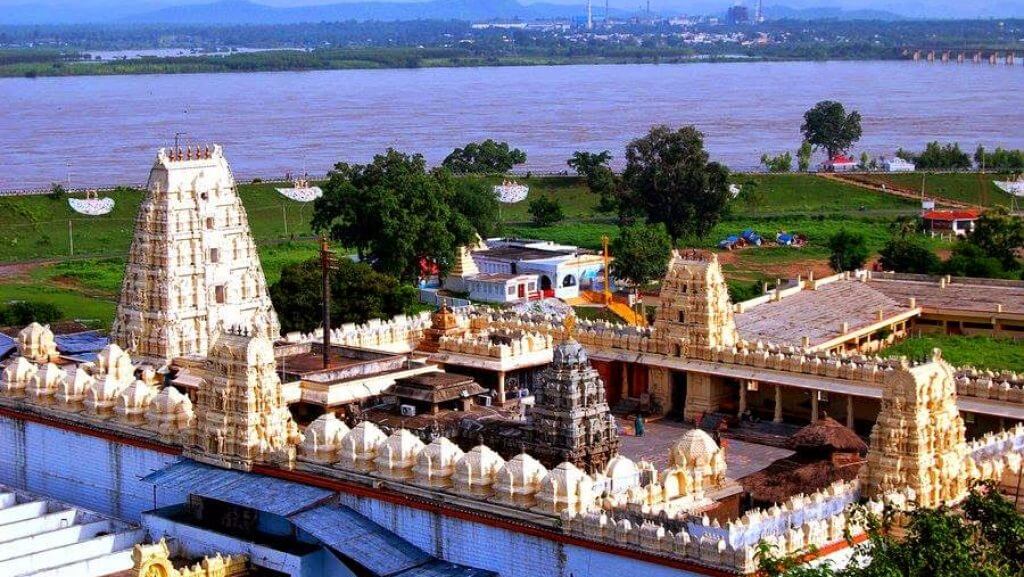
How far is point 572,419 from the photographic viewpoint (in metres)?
29.6

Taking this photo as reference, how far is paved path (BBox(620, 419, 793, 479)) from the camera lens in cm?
3253

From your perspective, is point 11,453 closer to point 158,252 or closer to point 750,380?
point 158,252

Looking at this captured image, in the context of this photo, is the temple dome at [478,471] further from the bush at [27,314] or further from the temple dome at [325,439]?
the bush at [27,314]

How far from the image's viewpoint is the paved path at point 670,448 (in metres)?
32.5

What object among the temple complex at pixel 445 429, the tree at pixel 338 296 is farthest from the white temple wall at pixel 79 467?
the tree at pixel 338 296

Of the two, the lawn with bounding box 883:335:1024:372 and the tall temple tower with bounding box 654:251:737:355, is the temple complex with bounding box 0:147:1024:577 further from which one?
the lawn with bounding box 883:335:1024:372

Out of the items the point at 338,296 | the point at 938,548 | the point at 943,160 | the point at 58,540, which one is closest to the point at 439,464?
the point at 58,540

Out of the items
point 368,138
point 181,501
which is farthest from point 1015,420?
point 368,138

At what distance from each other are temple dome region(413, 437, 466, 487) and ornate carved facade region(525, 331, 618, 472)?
2000 mm

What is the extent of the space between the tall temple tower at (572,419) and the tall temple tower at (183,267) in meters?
12.3

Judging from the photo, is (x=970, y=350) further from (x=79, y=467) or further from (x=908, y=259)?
(x=79, y=467)

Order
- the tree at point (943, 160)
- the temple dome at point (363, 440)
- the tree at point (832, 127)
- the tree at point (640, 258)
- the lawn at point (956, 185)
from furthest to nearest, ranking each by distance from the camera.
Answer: the tree at point (832, 127), the tree at point (943, 160), the lawn at point (956, 185), the tree at point (640, 258), the temple dome at point (363, 440)

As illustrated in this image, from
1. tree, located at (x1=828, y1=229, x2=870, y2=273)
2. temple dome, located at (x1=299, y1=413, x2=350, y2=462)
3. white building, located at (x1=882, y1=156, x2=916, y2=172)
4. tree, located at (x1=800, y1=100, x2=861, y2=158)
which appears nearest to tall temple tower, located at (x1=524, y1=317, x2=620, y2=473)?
temple dome, located at (x1=299, y1=413, x2=350, y2=462)

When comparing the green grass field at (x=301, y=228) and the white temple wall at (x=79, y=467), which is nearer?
the white temple wall at (x=79, y=467)
